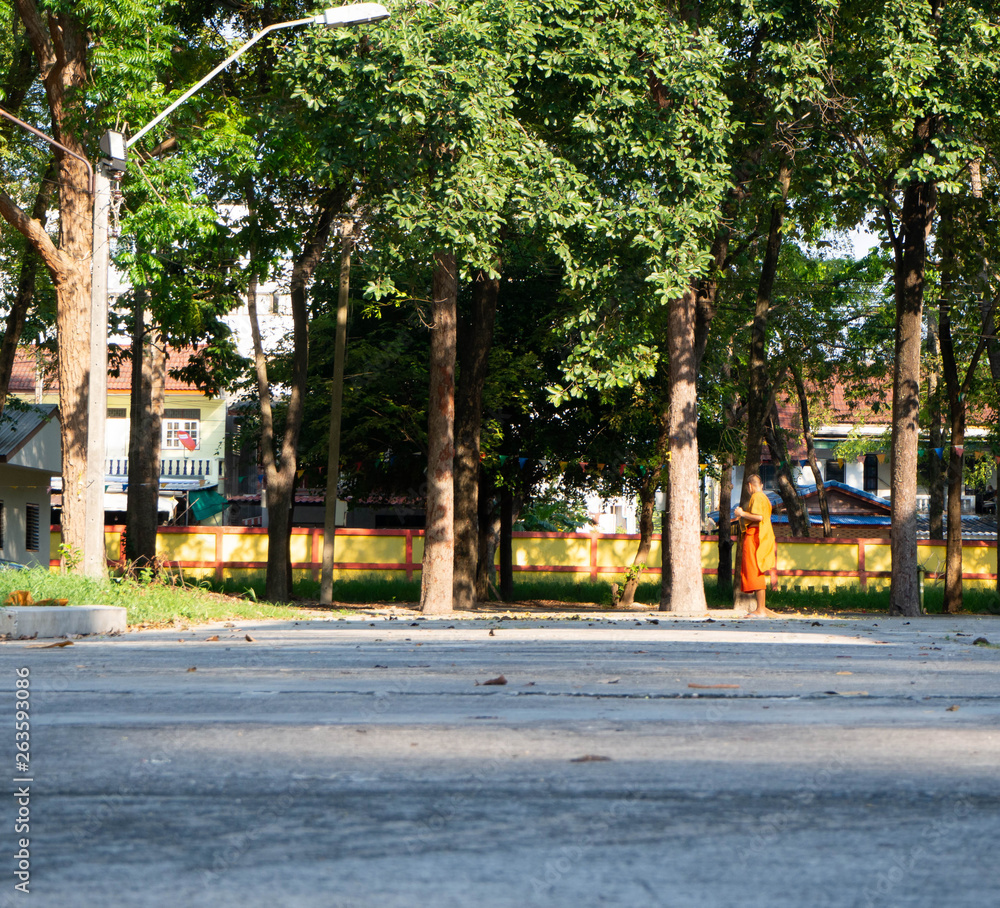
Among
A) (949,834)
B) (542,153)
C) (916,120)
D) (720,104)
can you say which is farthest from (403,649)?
(916,120)

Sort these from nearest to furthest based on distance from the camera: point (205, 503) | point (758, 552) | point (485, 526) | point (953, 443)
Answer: point (758, 552), point (953, 443), point (485, 526), point (205, 503)

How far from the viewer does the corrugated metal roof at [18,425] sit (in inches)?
1235

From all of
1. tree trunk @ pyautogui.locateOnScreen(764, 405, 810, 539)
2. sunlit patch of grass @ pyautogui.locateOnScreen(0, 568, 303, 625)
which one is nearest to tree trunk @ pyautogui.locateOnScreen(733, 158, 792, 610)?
sunlit patch of grass @ pyautogui.locateOnScreen(0, 568, 303, 625)

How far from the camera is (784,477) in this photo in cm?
4212

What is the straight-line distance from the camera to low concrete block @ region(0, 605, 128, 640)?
10.7 metres

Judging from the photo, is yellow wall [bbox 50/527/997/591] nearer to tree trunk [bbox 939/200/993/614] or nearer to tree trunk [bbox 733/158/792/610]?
tree trunk [bbox 939/200/993/614]

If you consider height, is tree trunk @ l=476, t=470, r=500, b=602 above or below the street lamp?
below

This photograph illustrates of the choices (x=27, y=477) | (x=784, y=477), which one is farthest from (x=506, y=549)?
(x=27, y=477)

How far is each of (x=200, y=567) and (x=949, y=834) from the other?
37.2 meters

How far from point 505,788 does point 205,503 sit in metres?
51.0

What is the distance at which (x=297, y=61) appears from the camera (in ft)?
54.1

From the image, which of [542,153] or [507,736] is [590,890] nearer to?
[507,736]

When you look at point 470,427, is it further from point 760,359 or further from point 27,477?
point 27,477

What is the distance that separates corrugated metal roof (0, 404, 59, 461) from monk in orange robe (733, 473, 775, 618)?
21.5 meters
